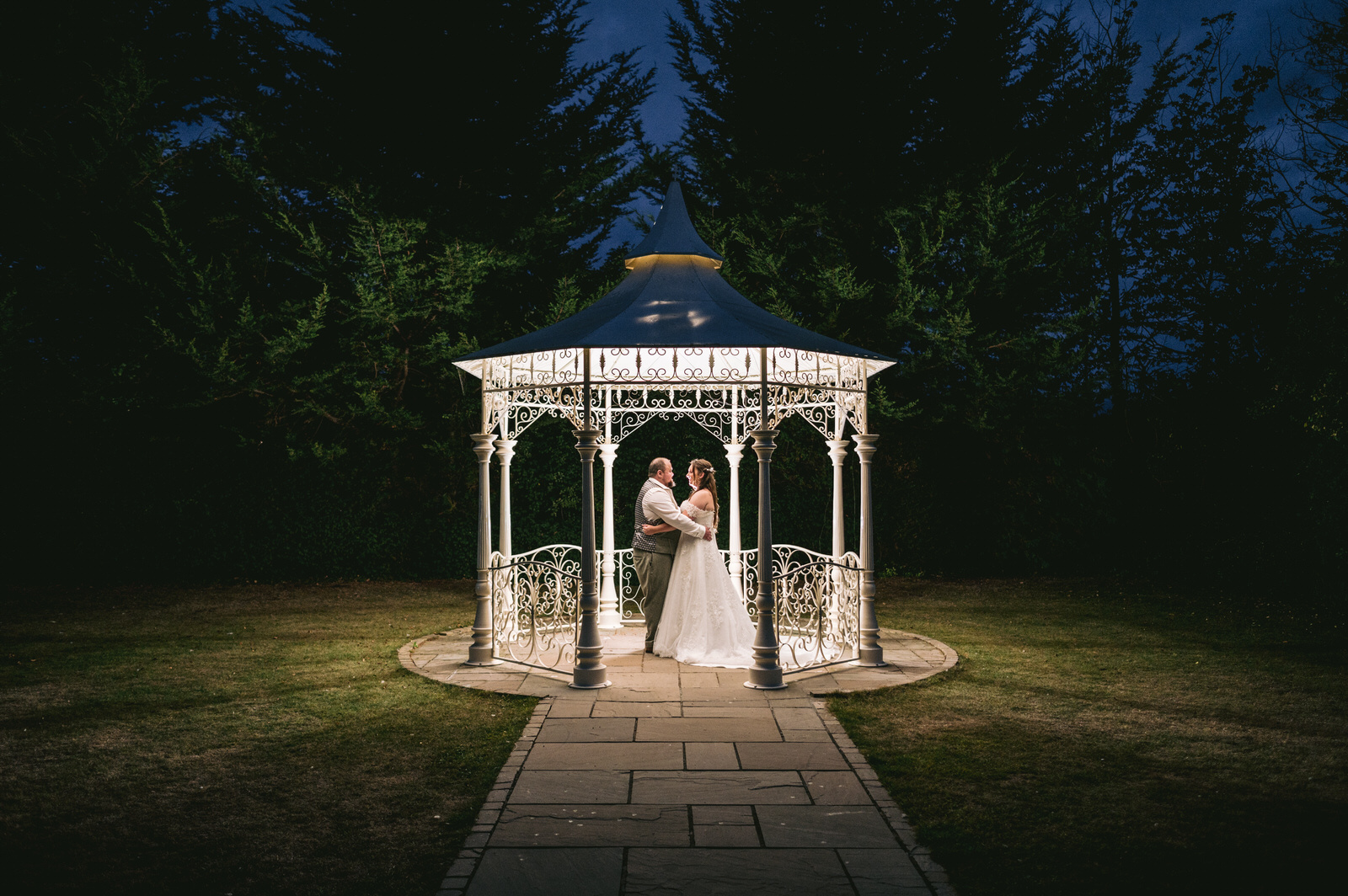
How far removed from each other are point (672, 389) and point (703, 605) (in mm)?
1994

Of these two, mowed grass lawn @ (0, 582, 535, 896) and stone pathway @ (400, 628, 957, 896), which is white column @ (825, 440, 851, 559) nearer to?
stone pathway @ (400, 628, 957, 896)

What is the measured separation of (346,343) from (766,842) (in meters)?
11.5

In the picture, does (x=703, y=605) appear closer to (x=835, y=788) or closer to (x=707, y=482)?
(x=707, y=482)

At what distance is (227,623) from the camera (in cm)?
1088

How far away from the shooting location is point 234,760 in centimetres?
559

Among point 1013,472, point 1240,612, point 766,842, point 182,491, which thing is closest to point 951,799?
point 766,842

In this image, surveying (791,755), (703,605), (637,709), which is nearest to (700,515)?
(703,605)

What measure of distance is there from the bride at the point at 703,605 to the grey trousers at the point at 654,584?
0.76 feet

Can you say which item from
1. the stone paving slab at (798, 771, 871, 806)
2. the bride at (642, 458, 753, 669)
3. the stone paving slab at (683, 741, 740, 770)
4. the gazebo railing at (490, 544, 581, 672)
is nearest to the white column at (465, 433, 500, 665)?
the gazebo railing at (490, 544, 581, 672)

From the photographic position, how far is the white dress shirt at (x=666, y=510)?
8.31 meters

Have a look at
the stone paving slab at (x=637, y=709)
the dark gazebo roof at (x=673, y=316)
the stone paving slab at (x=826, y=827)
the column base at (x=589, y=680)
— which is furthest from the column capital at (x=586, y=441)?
the stone paving slab at (x=826, y=827)

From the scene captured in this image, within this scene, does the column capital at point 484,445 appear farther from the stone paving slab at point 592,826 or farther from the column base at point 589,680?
the stone paving slab at point 592,826

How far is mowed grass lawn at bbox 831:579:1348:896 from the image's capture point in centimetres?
402

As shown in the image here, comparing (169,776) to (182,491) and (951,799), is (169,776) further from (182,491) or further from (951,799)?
(182,491)
